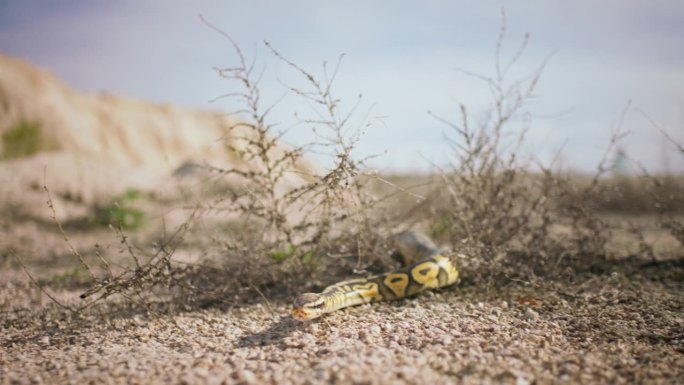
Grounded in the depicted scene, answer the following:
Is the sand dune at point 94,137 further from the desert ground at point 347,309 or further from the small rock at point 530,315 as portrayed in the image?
the small rock at point 530,315

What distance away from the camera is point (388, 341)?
3.64 metres

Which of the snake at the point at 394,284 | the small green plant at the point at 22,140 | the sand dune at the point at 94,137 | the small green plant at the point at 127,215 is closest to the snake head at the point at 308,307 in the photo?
the snake at the point at 394,284

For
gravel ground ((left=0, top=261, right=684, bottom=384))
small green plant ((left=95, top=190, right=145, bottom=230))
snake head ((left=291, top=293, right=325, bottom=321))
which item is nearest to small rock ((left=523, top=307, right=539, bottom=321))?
gravel ground ((left=0, top=261, right=684, bottom=384))

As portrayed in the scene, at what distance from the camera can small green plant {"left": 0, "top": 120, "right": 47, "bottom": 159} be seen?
19.8 m

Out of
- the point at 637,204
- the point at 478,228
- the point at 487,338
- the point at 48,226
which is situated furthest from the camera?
the point at 637,204

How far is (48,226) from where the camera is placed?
10.9 meters

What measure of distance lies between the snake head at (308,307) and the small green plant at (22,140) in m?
19.9

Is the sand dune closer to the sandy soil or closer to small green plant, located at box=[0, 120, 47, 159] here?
small green plant, located at box=[0, 120, 47, 159]

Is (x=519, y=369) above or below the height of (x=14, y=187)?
below

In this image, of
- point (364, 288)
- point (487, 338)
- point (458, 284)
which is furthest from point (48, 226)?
point (487, 338)

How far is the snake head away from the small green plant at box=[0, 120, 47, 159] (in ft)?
65.3

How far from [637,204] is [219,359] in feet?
41.8

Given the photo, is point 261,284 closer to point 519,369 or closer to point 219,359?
point 219,359

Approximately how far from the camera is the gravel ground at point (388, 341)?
3.04 metres
